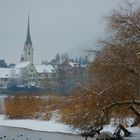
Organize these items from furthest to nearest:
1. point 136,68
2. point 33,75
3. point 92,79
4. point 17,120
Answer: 1. point 33,75
2. point 17,120
3. point 92,79
4. point 136,68

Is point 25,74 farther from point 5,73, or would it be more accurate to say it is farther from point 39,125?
point 39,125

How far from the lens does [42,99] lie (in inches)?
2147

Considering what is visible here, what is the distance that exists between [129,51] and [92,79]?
3187 millimetres

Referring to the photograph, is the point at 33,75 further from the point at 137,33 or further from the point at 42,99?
the point at 137,33

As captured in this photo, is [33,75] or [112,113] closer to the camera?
[112,113]

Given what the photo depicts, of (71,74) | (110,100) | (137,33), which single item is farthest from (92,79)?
(71,74)

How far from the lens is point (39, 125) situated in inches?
1821

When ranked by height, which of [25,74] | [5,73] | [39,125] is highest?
[5,73]

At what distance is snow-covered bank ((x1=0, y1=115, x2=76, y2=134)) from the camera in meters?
42.2

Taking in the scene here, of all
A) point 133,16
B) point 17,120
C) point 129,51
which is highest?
point 133,16

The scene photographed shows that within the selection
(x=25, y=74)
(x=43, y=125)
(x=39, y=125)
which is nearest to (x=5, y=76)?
(x=25, y=74)

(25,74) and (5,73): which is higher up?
(5,73)

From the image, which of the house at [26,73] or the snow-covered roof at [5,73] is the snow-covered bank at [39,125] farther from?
the snow-covered roof at [5,73]

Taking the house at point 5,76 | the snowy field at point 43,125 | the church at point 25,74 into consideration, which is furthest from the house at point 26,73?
the snowy field at point 43,125
